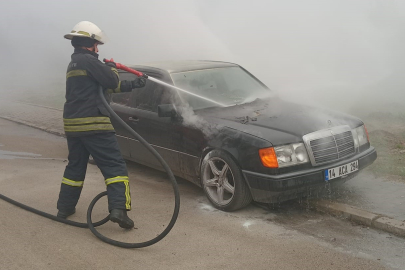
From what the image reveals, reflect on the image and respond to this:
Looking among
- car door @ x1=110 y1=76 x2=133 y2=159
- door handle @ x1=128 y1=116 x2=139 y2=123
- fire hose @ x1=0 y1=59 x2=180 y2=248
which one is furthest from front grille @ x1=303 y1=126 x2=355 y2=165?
car door @ x1=110 y1=76 x2=133 y2=159

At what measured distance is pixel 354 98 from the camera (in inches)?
385

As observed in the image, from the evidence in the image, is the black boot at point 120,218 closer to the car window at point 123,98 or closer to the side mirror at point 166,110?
the side mirror at point 166,110

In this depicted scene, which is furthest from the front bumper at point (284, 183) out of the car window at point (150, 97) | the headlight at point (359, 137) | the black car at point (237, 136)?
the car window at point (150, 97)

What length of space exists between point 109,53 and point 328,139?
8885mm

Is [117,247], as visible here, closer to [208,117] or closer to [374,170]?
[208,117]

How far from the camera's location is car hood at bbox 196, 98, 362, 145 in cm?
456

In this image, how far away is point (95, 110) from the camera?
14.0 ft

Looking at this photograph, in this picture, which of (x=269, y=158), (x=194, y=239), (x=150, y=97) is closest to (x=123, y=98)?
(x=150, y=97)

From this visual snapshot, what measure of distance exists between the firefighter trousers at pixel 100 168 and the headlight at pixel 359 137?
7.88ft

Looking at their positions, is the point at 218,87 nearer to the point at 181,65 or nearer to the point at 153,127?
the point at 181,65

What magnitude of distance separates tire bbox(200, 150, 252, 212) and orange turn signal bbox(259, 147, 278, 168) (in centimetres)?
32

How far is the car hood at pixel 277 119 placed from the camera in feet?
15.0

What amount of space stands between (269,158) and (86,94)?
176 cm

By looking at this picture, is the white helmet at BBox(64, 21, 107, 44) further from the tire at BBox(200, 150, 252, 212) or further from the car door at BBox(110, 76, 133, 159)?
the car door at BBox(110, 76, 133, 159)
